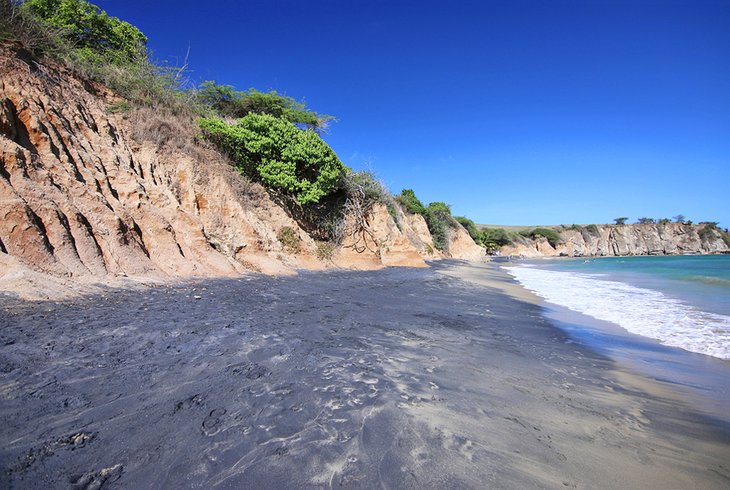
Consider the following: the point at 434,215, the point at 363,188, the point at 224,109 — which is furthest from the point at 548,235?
the point at 224,109

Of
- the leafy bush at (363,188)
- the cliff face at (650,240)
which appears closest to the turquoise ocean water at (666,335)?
the leafy bush at (363,188)

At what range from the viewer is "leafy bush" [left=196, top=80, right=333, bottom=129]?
16.9m

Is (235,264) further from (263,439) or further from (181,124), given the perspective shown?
(263,439)

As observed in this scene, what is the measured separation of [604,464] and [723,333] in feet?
A: 19.4

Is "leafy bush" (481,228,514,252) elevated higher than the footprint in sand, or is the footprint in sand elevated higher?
"leafy bush" (481,228,514,252)

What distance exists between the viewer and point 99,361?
2.83 meters

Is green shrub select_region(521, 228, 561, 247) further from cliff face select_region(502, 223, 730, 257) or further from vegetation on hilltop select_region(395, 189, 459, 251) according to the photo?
vegetation on hilltop select_region(395, 189, 459, 251)

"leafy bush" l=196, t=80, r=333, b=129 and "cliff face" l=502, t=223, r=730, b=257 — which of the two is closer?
"leafy bush" l=196, t=80, r=333, b=129

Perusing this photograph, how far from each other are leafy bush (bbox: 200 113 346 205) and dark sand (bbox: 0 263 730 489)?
374 inches

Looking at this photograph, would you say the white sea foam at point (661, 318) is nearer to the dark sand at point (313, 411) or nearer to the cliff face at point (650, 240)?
the dark sand at point (313, 411)

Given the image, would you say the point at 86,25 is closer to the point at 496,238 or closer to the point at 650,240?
the point at 496,238

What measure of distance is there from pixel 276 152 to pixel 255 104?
6.02 metres

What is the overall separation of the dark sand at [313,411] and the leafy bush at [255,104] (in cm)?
1541

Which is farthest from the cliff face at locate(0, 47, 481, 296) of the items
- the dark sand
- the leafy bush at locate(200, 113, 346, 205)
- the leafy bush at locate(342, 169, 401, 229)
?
the leafy bush at locate(342, 169, 401, 229)
